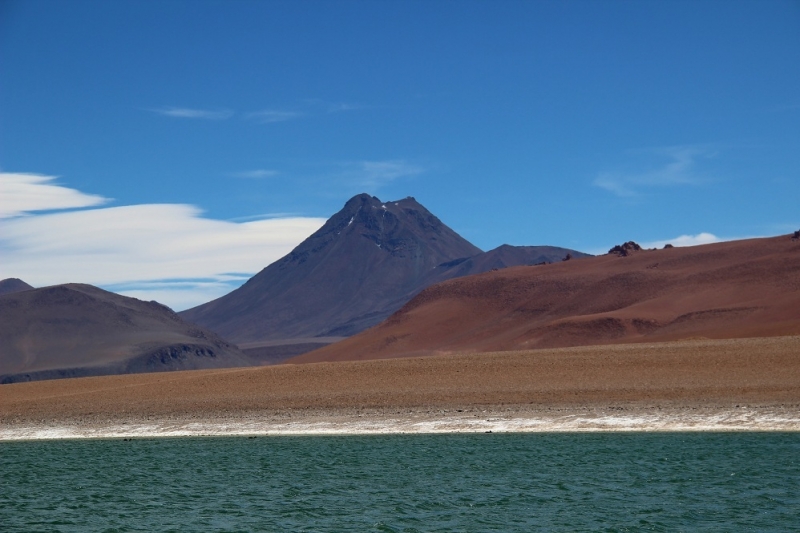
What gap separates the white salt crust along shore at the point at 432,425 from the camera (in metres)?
31.9

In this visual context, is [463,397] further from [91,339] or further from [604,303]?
[91,339]

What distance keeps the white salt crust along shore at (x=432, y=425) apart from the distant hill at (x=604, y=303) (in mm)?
30493

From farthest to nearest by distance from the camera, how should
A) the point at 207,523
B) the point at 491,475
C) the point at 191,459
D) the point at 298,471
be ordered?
the point at 191,459, the point at 298,471, the point at 491,475, the point at 207,523

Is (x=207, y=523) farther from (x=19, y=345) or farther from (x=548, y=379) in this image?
(x=19, y=345)

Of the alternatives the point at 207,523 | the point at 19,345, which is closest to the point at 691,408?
the point at 207,523

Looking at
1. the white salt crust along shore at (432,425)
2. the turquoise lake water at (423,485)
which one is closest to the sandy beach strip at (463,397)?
the white salt crust along shore at (432,425)

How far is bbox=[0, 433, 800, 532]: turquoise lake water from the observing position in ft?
64.2

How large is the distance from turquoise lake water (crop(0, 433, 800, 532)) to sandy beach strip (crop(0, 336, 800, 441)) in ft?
6.63

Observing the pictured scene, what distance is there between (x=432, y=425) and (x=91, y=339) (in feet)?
479

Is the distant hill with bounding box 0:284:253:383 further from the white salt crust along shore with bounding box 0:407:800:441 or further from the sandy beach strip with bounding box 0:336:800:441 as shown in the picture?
the white salt crust along shore with bounding box 0:407:800:441

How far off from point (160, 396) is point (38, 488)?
2087cm

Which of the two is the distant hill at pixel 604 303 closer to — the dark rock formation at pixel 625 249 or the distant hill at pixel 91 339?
the dark rock formation at pixel 625 249

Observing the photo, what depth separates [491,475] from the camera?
25.0 meters

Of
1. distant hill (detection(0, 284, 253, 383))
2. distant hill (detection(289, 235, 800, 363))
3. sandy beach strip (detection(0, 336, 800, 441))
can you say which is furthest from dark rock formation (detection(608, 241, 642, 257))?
distant hill (detection(0, 284, 253, 383))
